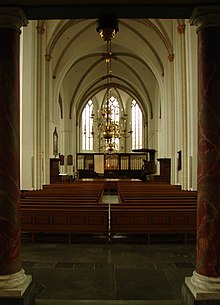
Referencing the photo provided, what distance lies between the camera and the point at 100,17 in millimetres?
4848

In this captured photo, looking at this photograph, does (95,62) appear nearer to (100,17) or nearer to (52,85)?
(52,85)

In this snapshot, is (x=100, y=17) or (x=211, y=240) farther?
(x=100, y=17)

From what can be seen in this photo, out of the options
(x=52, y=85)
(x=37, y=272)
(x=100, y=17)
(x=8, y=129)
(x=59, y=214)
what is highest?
(x=52, y=85)

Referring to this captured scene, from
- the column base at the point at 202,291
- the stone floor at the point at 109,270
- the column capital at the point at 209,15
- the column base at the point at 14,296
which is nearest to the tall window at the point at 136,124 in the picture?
the stone floor at the point at 109,270

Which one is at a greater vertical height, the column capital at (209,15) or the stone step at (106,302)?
the column capital at (209,15)

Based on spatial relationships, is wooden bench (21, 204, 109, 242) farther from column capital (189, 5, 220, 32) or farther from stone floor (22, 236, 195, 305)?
column capital (189, 5, 220, 32)

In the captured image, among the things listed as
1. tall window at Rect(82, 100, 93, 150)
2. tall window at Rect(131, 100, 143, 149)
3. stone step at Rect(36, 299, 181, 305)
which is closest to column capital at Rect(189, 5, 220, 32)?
stone step at Rect(36, 299, 181, 305)

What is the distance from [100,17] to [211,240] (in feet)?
10.3

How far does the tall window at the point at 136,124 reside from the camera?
41.5 metres

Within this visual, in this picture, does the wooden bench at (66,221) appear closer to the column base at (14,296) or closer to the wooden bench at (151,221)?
the wooden bench at (151,221)

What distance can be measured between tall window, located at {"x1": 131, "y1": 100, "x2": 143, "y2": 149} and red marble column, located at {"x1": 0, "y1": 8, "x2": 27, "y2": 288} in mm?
37262

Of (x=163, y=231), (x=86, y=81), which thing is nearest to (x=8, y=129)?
(x=163, y=231)

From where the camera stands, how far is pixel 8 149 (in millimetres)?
4363

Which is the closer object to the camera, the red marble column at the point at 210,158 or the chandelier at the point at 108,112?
the red marble column at the point at 210,158
